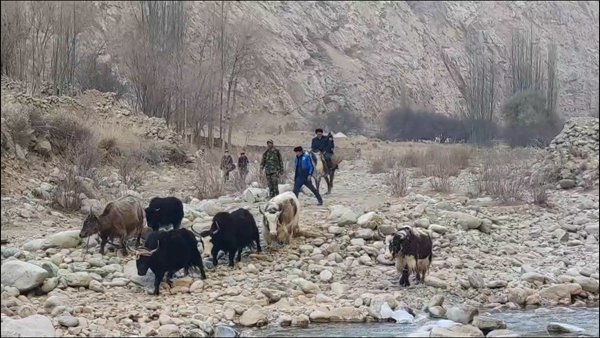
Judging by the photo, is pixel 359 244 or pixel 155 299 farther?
pixel 359 244

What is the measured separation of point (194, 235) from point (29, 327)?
3.33 metres

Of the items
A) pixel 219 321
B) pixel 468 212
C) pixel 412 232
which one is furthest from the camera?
pixel 468 212

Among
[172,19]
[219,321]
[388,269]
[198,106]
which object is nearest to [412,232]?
[388,269]

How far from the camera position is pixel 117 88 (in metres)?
38.0

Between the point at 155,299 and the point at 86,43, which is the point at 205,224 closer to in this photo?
the point at 155,299

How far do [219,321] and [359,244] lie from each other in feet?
12.5

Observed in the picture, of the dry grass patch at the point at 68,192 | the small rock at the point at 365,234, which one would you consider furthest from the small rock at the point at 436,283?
the dry grass patch at the point at 68,192

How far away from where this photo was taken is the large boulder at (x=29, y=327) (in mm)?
7551

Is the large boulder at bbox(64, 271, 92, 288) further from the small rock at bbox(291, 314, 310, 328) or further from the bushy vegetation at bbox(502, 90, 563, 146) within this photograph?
the bushy vegetation at bbox(502, 90, 563, 146)

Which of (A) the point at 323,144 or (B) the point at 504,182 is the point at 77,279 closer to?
(A) the point at 323,144

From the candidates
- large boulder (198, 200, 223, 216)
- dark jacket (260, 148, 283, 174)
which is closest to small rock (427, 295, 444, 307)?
large boulder (198, 200, 223, 216)

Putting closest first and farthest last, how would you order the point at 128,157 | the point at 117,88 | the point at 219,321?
1. the point at 219,321
2. the point at 128,157
3. the point at 117,88

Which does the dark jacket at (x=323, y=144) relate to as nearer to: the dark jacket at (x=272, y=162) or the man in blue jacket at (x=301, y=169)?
the man in blue jacket at (x=301, y=169)

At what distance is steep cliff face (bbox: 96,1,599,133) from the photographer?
54.8 m
